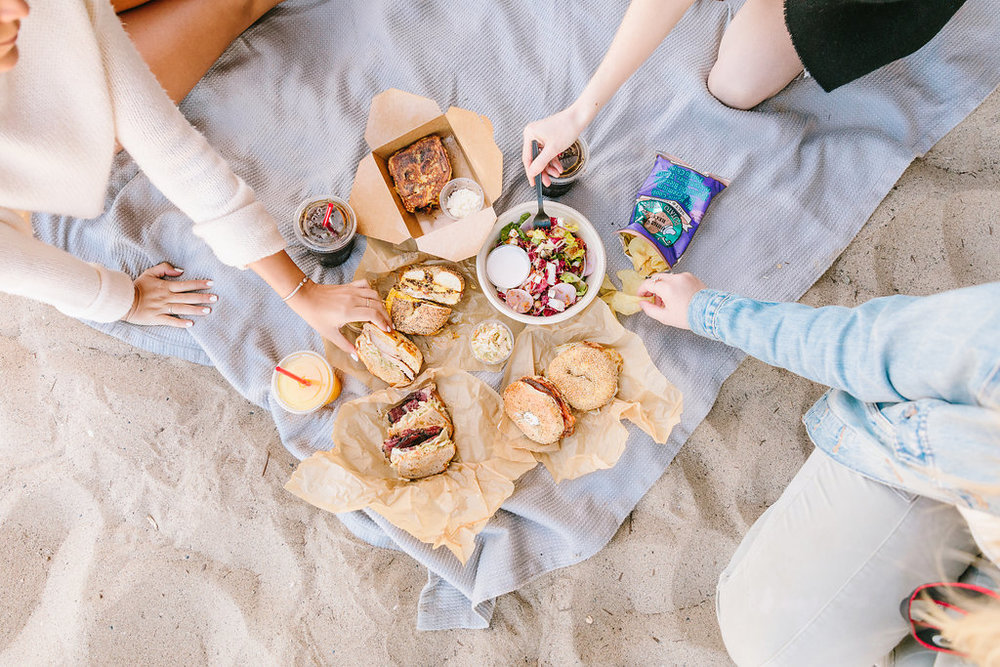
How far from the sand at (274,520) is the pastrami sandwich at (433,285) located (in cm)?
64

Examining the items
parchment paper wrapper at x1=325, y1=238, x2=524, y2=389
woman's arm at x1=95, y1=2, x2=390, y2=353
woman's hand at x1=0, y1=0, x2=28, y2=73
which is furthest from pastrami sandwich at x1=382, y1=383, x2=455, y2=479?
woman's hand at x1=0, y1=0, x2=28, y2=73

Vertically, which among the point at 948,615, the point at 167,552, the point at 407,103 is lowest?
the point at 167,552

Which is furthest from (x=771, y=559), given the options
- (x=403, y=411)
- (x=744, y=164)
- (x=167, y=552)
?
(x=167, y=552)

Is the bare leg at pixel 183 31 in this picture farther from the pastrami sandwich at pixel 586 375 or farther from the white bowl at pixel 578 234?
the pastrami sandwich at pixel 586 375

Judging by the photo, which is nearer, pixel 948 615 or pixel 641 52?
pixel 948 615

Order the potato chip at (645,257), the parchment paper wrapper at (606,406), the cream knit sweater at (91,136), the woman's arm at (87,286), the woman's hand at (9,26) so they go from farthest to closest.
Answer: the potato chip at (645,257) → the parchment paper wrapper at (606,406) → the woman's arm at (87,286) → the cream knit sweater at (91,136) → the woman's hand at (9,26)

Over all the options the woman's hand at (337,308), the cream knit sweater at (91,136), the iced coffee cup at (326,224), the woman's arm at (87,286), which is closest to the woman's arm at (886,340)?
the woman's hand at (337,308)

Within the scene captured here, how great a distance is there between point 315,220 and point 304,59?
0.62 meters

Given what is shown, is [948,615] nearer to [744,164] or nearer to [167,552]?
[744,164]

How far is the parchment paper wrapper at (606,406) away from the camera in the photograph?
1.68m

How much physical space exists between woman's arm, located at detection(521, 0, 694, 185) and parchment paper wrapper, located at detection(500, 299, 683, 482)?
457mm

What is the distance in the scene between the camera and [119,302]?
5.65 feet

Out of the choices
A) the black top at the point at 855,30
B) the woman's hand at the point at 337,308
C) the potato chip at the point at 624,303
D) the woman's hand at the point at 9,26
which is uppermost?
the woman's hand at the point at 9,26

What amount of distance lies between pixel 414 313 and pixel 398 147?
1.73 feet
